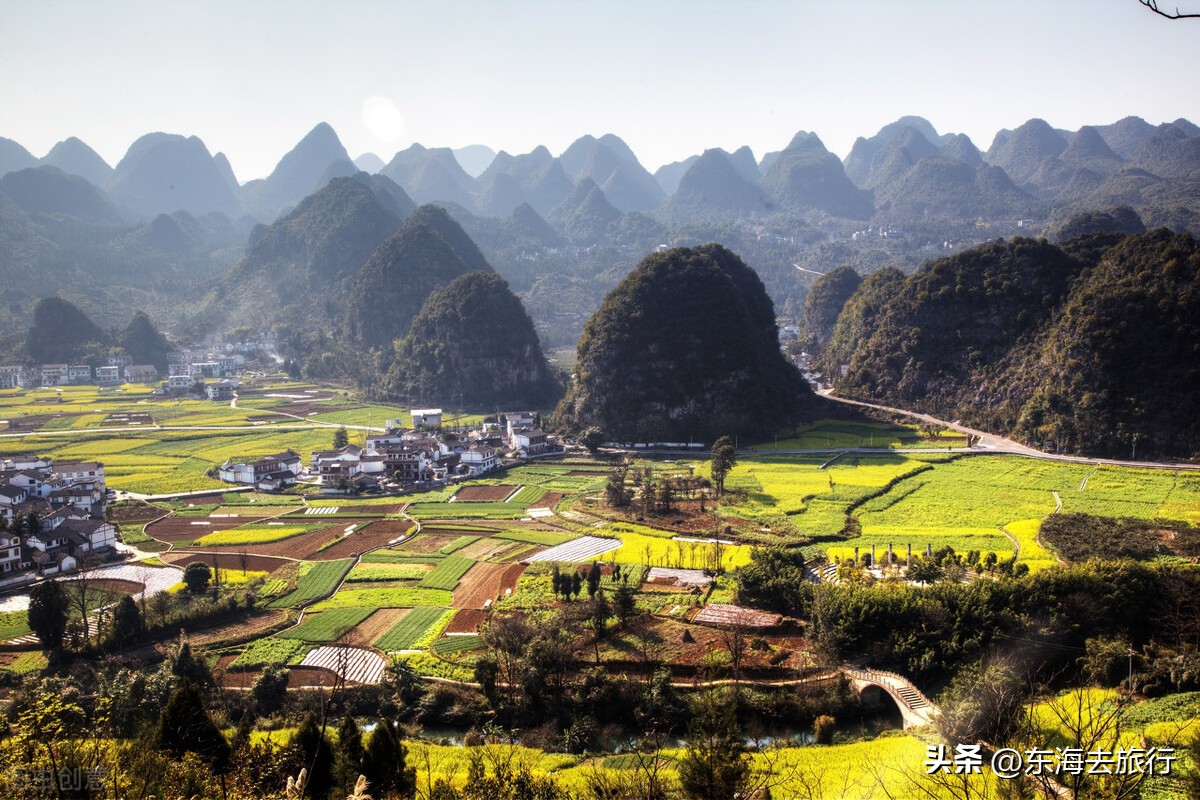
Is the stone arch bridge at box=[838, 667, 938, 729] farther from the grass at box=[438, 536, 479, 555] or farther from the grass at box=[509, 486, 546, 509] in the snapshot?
the grass at box=[509, 486, 546, 509]

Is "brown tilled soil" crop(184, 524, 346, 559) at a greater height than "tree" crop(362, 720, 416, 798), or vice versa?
"tree" crop(362, 720, 416, 798)

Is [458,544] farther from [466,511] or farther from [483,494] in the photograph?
[483,494]

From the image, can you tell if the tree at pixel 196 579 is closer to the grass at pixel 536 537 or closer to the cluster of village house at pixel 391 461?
the grass at pixel 536 537

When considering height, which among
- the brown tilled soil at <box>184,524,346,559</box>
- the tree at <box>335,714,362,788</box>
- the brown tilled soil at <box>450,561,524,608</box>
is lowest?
the brown tilled soil at <box>450,561,524,608</box>

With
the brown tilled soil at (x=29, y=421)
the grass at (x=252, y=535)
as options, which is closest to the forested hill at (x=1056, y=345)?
the grass at (x=252, y=535)

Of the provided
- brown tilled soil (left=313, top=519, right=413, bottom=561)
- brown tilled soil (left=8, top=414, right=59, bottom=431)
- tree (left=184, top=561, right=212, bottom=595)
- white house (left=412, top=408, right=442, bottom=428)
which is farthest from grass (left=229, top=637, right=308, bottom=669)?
brown tilled soil (left=8, top=414, right=59, bottom=431)

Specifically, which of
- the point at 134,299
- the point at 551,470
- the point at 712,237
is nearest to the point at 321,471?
the point at 551,470

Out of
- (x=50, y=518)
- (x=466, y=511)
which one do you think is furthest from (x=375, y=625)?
(x=50, y=518)

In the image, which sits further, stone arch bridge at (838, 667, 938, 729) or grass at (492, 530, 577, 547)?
grass at (492, 530, 577, 547)
